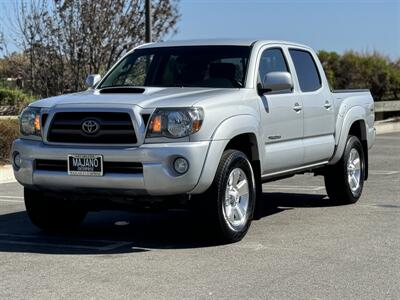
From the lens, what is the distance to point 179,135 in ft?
21.9

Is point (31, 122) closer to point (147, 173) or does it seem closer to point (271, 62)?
point (147, 173)

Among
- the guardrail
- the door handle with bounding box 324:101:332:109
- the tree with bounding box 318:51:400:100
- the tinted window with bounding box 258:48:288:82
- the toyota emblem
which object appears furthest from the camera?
the tree with bounding box 318:51:400:100

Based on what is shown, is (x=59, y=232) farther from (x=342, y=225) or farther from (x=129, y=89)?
(x=342, y=225)

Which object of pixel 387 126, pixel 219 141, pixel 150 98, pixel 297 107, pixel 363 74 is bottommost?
pixel 387 126

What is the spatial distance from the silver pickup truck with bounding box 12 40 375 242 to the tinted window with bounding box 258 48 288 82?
15 millimetres

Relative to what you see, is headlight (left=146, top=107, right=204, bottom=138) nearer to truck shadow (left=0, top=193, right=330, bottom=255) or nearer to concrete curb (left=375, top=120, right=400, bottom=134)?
truck shadow (left=0, top=193, right=330, bottom=255)

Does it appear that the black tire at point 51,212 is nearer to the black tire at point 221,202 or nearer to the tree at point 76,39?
the black tire at point 221,202

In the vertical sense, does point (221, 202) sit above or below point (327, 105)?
below

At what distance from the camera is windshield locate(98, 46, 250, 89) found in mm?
7887

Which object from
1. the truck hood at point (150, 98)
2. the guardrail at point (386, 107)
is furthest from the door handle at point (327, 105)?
the guardrail at point (386, 107)

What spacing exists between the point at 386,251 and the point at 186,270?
6.49ft

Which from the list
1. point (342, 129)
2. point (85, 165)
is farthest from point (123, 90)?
point (342, 129)


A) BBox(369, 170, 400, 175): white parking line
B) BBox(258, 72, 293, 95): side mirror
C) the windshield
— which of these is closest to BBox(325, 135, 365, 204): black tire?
BBox(258, 72, 293, 95): side mirror

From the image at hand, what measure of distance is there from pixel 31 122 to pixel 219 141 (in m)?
1.86
